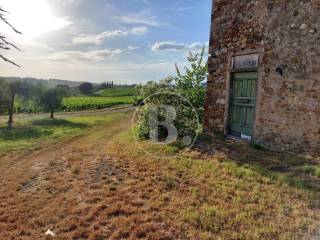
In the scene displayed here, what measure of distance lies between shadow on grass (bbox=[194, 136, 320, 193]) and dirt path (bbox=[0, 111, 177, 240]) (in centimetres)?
231

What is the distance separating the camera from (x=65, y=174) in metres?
7.63

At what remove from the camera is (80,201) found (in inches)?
223

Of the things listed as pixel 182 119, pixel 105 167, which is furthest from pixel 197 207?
pixel 182 119

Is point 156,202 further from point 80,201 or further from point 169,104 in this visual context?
point 169,104

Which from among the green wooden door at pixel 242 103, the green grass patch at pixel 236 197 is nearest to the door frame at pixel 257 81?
the green wooden door at pixel 242 103

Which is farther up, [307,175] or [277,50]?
[277,50]

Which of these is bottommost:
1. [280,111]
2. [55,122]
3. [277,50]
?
[55,122]

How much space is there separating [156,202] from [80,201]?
Result: 1.41 m

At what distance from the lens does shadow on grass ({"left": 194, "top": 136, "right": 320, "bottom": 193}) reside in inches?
239

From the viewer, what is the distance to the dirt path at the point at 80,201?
454 centimetres

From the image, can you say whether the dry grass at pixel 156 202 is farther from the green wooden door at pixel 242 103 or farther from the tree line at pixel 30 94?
the tree line at pixel 30 94

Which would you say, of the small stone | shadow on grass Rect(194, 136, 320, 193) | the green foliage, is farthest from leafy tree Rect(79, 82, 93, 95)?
the small stone

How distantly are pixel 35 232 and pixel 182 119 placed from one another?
7623 mm

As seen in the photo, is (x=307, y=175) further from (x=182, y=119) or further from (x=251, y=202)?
(x=182, y=119)
